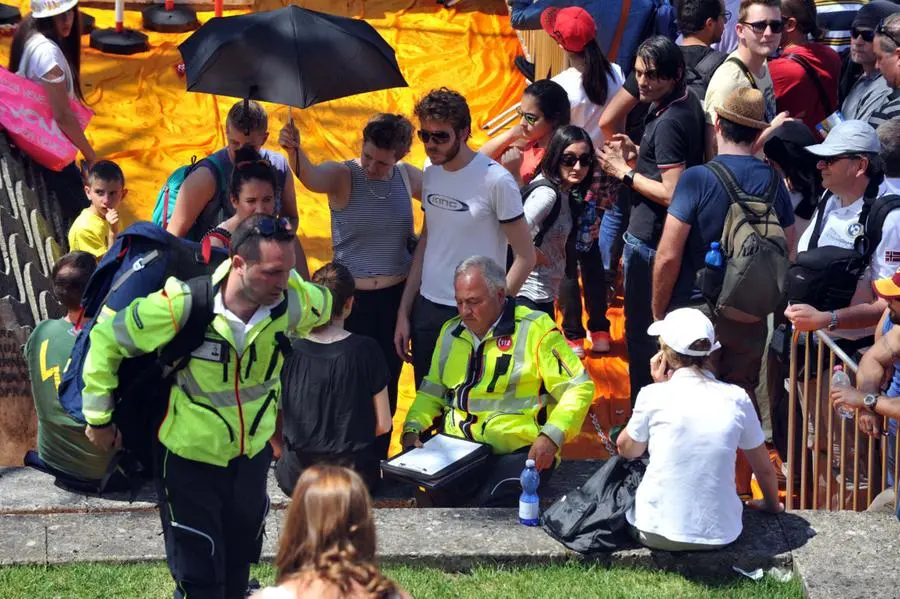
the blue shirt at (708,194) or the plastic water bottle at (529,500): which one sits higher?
the blue shirt at (708,194)

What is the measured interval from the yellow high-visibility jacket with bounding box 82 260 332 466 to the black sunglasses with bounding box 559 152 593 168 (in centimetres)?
258

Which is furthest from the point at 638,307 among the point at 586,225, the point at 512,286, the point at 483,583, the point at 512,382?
the point at 483,583

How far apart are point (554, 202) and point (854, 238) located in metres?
1.74

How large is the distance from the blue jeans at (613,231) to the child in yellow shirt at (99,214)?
9.39ft

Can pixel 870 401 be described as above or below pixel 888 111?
below

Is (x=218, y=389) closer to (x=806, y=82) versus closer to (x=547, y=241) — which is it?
(x=547, y=241)

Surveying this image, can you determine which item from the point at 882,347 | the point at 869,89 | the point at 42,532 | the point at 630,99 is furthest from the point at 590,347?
the point at 42,532

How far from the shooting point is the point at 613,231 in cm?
888

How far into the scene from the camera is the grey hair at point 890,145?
21.4 feet

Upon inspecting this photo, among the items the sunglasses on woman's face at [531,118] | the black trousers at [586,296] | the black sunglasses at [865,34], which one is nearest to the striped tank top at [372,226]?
the sunglasses on woman's face at [531,118]

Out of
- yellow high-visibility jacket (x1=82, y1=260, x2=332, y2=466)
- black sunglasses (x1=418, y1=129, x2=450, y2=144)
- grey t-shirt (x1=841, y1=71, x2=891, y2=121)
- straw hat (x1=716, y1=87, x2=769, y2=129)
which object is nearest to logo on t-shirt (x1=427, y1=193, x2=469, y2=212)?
black sunglasses (x1=418, y1=129, x2=450, y2=144)

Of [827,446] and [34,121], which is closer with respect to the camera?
[827,446]

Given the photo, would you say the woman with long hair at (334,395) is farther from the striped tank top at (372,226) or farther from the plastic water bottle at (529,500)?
the plastic water bottle at (529,500)

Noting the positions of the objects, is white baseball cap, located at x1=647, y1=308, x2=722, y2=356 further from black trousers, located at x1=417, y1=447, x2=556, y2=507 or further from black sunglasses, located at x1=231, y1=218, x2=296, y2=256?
black sunglasses, located at x1=231, y1=218, x2=296, y2=256
